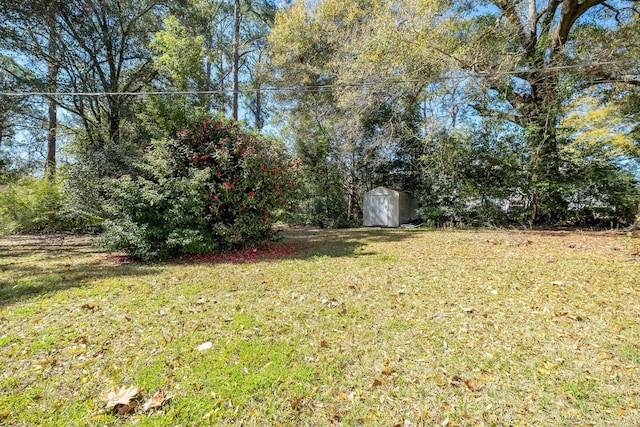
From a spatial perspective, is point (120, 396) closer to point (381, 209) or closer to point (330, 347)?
point (330, 347)

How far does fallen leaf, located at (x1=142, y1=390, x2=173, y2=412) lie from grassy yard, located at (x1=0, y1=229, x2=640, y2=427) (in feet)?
0.11

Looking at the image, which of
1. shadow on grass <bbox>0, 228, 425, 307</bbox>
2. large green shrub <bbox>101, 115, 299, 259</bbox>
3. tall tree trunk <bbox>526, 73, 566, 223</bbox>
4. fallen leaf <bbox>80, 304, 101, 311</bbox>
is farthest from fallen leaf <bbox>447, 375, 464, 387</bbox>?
tall tree trunk <bbox>526, 73, 566, 223</bbox>

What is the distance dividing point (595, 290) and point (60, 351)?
17.2 feet

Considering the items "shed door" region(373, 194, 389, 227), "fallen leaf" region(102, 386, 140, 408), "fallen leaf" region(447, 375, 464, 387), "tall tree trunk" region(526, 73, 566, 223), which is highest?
"tall tree trunk" region(526, 73, 566, 223)

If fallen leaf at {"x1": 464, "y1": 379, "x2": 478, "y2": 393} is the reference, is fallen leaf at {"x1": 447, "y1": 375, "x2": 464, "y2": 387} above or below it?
above

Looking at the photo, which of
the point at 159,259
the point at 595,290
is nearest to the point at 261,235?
the point at 159,259

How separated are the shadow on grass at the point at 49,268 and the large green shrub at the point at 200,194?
2.09 ft

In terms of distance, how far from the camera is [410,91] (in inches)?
349

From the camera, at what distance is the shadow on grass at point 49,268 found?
3689mm

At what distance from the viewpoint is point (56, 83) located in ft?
27.9

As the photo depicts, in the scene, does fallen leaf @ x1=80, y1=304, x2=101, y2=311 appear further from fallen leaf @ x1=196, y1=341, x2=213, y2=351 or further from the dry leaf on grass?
the dry leaf on grass

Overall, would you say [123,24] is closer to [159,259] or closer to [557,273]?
[159,259]

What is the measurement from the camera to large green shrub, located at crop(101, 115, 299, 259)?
5.30 m

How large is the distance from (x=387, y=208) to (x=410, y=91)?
5.13m
